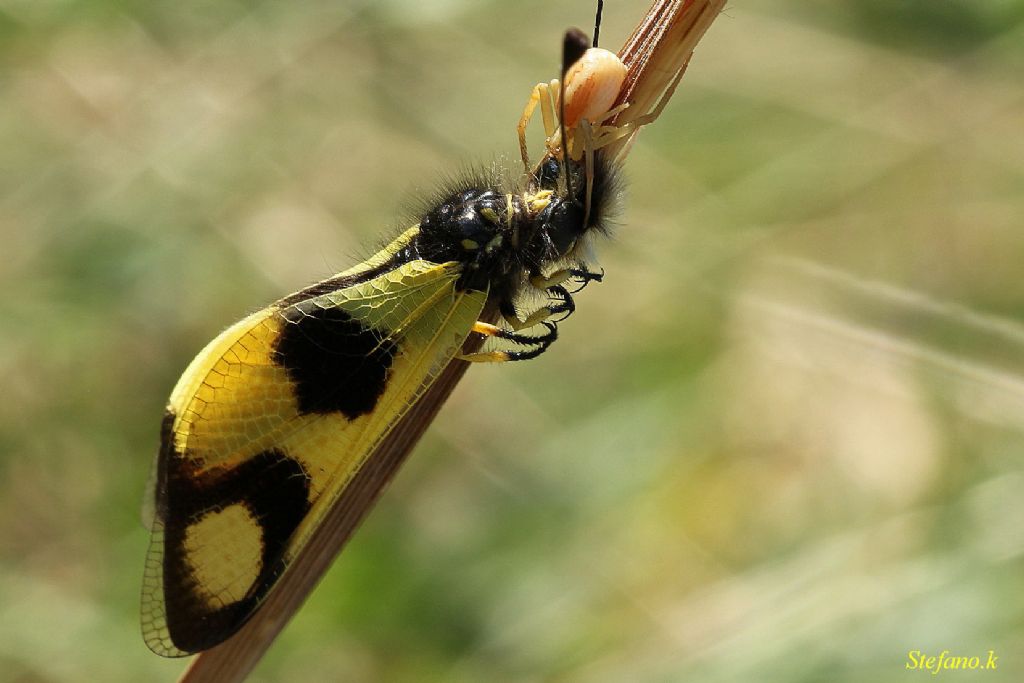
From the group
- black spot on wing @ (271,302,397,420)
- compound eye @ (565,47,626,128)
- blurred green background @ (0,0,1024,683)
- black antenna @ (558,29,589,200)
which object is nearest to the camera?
black antenna @ (558,29,589,200)

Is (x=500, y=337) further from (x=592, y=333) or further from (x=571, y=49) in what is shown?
(x=592, y=333)

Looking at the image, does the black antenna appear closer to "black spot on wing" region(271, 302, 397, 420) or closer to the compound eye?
the compound eye

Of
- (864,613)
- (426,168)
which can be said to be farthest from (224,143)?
(864,613)

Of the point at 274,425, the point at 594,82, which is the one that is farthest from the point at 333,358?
the point at 594,82

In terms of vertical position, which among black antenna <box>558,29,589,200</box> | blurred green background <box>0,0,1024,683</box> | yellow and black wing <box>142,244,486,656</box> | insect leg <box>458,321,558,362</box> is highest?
black antenna <box>558,29,589,200</box>

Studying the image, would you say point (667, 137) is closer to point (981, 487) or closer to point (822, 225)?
point (822, 225)

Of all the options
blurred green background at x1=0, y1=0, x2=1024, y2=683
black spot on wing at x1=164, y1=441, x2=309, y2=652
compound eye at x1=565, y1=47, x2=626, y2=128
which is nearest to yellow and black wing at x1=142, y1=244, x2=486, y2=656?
black spot on wing at x1=164, y1=441, x2=309, y2=652
